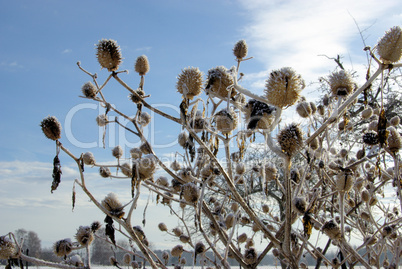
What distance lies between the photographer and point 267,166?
2.14m

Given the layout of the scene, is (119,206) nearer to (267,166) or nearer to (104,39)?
(104,39)

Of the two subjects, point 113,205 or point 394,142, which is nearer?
point 113,205

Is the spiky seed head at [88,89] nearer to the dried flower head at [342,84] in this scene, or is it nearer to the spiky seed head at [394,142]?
the dried flower head at [342,84]

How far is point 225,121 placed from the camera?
134 cm

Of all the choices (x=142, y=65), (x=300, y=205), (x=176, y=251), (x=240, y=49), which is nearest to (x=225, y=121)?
(x=300, y=205)

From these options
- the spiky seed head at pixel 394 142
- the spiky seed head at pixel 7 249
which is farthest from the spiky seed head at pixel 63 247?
the spiky seed head at pixel 394 142

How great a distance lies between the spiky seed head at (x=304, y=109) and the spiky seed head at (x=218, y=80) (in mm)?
690

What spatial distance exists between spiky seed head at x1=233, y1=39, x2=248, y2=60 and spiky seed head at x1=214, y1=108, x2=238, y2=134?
0.74m

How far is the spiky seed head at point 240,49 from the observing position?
6.52 ft

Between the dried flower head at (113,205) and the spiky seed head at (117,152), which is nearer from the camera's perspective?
the dried flower head at (113,205)

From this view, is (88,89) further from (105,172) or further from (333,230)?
(333,230)

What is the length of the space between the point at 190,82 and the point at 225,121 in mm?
231

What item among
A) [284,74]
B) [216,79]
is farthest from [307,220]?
[216,79]

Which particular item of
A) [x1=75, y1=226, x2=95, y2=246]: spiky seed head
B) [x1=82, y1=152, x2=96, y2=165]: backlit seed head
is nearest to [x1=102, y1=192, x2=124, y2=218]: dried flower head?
[x1=75, y1=226, x2=95, y2=246]: spiky seed head
